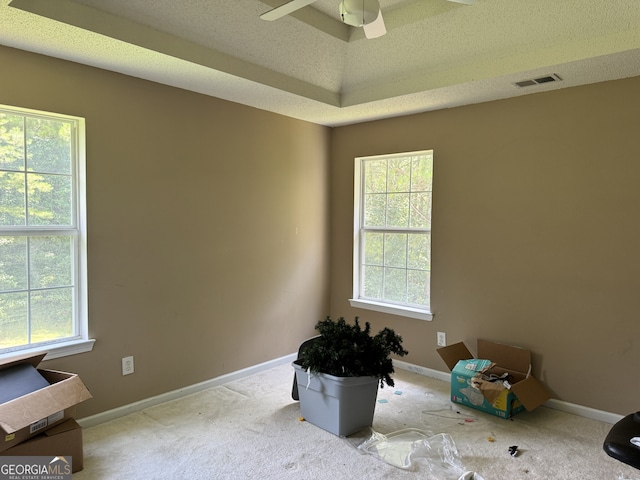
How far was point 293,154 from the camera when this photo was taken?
4.00 meters

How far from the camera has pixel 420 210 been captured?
12.6 feet

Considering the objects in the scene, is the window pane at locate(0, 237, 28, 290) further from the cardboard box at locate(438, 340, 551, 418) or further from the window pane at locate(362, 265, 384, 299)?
the cardboard box at locate(438, 340, 551, 418)

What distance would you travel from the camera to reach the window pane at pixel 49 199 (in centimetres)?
261

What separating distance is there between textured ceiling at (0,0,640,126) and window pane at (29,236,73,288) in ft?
3.54

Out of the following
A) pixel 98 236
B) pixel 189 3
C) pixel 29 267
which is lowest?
pixel 29 267

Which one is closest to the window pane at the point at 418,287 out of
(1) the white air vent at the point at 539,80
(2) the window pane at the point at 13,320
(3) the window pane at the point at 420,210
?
(3) the window pane at the point at 420,210

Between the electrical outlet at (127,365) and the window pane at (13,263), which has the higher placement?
the window pane at (13,263)

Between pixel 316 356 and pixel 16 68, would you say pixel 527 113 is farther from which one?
pixel 16 68

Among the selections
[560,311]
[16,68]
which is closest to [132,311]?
[16,68]

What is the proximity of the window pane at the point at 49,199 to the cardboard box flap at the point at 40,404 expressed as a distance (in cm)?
95

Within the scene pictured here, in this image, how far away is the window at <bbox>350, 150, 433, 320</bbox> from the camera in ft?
Answer: 12.5

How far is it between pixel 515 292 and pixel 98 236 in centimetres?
288

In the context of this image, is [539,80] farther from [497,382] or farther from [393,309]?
[393,309]

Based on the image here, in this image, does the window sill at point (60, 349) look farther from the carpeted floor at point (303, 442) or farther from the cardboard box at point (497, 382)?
the cardboard box at point (497, 382)
